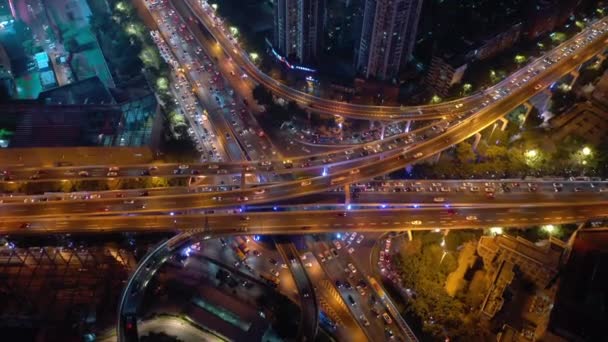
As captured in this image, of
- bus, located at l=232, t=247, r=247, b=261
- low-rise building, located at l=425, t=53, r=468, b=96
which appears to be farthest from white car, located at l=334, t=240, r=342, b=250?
low-rise building, located at l=425, t=53, r=468, b=96

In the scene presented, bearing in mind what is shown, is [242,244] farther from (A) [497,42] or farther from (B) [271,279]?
(A) [497,42]

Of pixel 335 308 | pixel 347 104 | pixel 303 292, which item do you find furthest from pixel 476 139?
pixel 303 292

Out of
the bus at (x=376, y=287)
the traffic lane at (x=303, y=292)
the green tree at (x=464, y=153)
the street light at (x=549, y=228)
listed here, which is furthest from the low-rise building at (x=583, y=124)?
the traffic lane at (x=303, y=292)

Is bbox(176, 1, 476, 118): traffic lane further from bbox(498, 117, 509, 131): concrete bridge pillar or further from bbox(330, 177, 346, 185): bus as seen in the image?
bbox(498, 117, 509, 131): concrete bridge pillar

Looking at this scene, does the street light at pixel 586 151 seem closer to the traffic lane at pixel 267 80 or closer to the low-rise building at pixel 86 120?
the traffic lane at pixel 267 80

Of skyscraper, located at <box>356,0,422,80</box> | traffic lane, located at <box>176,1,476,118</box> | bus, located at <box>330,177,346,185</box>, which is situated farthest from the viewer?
traffic lane, located at <box>176,1,476,118</box>

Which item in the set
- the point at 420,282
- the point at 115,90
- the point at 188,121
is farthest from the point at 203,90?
the point at 420,282
